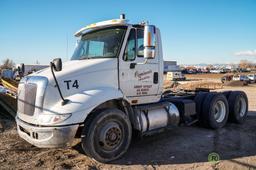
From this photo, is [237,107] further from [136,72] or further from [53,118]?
[53,118]

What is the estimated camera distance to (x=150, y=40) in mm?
5285

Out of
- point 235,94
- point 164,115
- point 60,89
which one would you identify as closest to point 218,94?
point 235,94

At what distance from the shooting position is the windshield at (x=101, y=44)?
19.1 ft

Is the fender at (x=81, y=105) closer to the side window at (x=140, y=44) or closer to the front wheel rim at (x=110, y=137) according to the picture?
the front wheel rim at (x=110, y=137)

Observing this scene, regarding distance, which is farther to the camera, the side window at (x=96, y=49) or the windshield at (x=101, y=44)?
the side window at (x=96, y=49)

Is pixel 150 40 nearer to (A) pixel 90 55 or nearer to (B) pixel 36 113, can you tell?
(A) pixel 90 55

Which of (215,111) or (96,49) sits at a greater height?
(96,49)

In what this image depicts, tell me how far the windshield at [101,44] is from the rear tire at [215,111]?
12.4 ft

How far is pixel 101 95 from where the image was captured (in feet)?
16.9

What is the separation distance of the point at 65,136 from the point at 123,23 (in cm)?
276

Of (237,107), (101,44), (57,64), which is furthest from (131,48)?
(237,107)

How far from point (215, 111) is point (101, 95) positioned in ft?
15.6

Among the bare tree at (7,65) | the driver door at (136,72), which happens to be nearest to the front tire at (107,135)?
the driver door at (136,72)

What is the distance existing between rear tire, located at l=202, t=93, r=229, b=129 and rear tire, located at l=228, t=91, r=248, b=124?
1.77 ft
